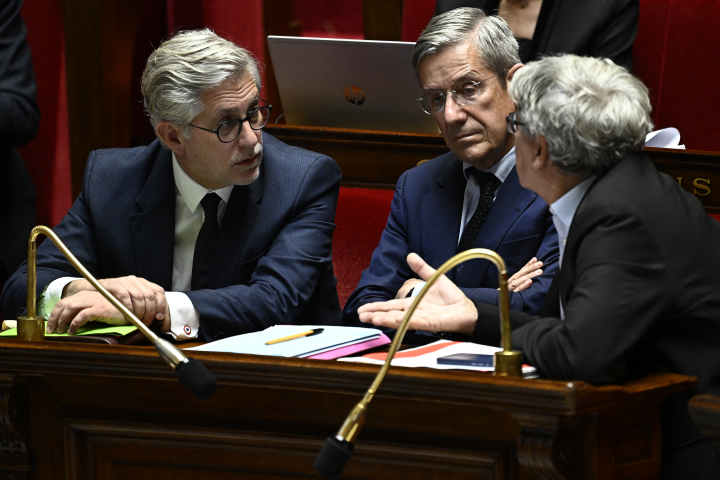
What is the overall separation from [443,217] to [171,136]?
734 mm

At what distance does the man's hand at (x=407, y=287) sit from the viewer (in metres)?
2.22

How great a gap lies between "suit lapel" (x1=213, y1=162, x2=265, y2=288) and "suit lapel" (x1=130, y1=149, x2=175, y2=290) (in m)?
0.13

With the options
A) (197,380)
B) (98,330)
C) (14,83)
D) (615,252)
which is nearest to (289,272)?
(98,330)

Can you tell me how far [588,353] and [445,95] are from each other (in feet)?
3.67

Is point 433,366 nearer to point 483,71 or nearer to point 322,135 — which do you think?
point 483,71

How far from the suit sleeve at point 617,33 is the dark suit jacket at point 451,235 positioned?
786mm

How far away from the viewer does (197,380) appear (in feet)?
4.62

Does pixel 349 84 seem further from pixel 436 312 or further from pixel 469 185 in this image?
pixel 436 312

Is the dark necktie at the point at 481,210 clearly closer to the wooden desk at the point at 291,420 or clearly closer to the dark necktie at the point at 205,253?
the dark necktie at the point at 205,253

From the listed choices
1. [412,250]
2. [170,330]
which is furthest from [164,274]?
[412,250]

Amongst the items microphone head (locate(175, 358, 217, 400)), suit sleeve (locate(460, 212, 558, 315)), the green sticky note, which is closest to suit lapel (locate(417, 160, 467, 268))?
suit sleeve (locate(460, 212, 558, 315))

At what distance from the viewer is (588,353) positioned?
1.43 m

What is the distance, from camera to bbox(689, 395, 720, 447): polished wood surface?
1306 millimetres

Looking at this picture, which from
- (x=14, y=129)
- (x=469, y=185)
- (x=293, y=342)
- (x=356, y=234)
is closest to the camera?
(x=293, y=342)
